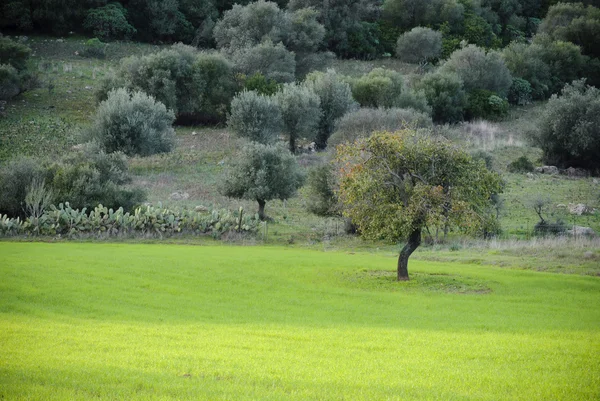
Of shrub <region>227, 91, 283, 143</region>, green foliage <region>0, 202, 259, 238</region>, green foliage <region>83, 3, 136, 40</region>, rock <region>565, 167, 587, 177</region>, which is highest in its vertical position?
green foliage <region>83, 3, 136, 40</region>

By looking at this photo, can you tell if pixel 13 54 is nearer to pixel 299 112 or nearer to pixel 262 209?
pixel 299 112

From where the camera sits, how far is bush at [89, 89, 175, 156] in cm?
6047

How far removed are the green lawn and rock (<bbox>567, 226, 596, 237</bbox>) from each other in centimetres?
1215

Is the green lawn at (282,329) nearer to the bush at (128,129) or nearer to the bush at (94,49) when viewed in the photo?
the bush at (128,129)

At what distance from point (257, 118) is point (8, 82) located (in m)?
26.4

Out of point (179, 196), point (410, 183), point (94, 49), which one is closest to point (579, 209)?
point (410, 183)

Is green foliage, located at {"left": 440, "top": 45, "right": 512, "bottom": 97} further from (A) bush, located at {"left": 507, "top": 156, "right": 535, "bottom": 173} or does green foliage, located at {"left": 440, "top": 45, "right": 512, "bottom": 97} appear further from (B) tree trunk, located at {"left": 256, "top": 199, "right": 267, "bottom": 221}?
(B) tree trunk, located at {"left": 256, "top": 199, "right": 267, "bottom": 221}

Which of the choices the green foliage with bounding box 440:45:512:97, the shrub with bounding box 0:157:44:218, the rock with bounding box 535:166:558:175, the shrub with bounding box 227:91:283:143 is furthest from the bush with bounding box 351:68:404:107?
the shrub with bounding box 0:157:44:218

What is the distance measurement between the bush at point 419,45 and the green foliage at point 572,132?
35.5 meters

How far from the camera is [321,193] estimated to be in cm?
4822

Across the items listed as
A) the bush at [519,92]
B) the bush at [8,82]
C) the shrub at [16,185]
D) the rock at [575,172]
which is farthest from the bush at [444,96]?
the shrub at [16,185]

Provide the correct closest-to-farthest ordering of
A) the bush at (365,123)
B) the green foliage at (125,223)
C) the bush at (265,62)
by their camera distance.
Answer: the green foliage at (125,223)
the bush at (365,123)
the bush at (265,62)

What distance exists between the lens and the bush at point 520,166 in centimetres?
6512

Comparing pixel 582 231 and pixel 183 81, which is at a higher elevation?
pixel 183 81
